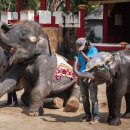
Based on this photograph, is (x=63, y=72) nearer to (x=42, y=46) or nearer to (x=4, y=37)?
(x=42, y=46)

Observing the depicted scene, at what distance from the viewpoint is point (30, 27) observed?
7543 millimetres

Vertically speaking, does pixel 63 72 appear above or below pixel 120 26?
below

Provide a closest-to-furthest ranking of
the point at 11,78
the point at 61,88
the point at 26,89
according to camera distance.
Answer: the point at 11,78 < the point at 26,89 < the point at 61,88

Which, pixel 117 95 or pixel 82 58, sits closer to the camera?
pixel 117 95

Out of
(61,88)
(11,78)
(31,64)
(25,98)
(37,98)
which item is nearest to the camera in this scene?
(11,78)

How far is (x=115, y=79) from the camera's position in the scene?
21.3 feet

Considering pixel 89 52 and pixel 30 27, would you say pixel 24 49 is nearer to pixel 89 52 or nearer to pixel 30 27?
pixel 30 27

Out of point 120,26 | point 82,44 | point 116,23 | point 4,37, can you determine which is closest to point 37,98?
point 4,37

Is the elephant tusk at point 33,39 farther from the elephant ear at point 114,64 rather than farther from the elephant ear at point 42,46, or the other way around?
the elephant ear at point 114,64

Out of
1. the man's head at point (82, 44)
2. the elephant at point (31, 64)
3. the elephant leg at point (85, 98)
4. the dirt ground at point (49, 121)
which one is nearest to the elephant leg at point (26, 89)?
the elephant at point (31, 64)

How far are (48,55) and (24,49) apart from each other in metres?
0.62

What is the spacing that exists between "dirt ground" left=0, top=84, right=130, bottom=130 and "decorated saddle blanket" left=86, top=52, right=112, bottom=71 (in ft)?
2.90

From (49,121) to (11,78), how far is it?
1041 mm

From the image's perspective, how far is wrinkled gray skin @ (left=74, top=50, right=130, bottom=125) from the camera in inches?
247
